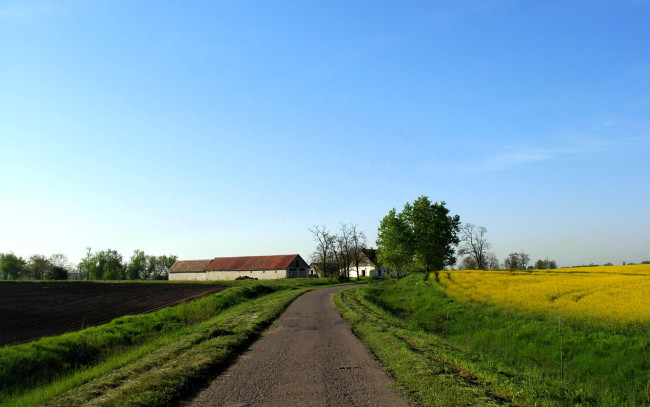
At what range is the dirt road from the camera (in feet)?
24.8

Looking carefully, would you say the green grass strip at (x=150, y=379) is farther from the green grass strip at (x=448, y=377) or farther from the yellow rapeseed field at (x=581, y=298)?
the yellow rapeseed field at (x=581, y=298)

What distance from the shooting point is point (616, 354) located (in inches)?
566

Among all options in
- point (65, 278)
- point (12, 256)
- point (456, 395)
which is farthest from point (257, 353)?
point (12, 256)

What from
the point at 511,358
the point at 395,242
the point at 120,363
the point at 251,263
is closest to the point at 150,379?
the point at 120,363

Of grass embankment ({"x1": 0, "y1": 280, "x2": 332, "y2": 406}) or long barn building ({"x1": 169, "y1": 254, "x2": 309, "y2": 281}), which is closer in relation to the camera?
grass embankment ({"x1": 0, "y1": 280, "x2": 332, "y2": 406})

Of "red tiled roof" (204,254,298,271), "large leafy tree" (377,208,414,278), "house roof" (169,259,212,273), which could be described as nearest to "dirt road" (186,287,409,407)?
"large leafy tree" (377,208,414,278)

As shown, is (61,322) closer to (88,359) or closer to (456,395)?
(88,359)

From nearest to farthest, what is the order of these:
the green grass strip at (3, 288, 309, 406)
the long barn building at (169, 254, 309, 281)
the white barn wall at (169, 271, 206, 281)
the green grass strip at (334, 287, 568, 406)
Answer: the green grass strip at (334, 287, 568, 406), the green grass strip at (3, 288, 309, 406), the long barn building at (169, 254, 309, 281), the white barn wall at (169, 271, 206, 281)

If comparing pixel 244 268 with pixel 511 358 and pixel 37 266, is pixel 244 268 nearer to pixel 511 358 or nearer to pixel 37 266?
pixel 37 266

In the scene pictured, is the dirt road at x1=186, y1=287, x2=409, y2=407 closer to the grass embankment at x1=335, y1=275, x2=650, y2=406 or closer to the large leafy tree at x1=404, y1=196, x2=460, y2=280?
the grass embankment at x1=335, y1=275, x2=650, y2=406

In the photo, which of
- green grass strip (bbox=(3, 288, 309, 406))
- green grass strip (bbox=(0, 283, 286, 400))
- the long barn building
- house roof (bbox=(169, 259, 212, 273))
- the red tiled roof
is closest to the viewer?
green grass strip (bbox=(3, 288, 309, 406))

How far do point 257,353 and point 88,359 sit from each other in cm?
825

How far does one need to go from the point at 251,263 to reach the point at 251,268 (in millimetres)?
2461

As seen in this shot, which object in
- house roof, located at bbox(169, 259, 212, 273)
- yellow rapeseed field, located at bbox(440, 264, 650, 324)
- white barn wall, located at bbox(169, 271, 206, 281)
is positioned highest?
house roof, located at bbox(169, 259, 212, 273)
